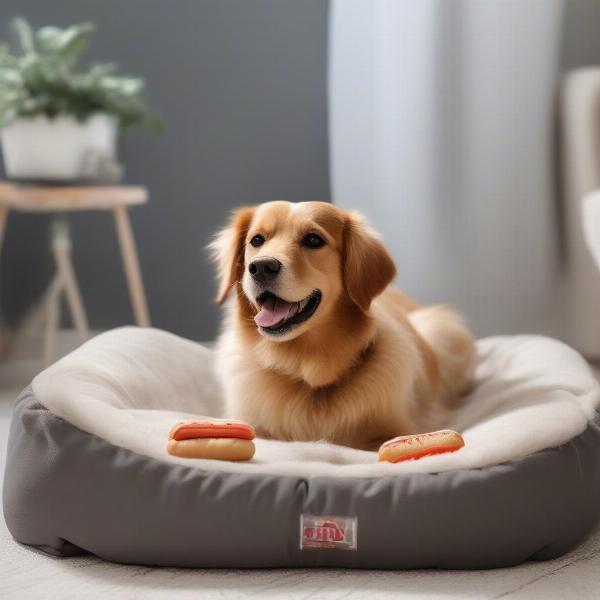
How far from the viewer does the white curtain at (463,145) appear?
10.7ft

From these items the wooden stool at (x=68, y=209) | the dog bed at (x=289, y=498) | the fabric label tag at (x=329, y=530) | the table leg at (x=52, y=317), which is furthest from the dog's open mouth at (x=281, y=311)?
the table leg at (x=52, y=317)

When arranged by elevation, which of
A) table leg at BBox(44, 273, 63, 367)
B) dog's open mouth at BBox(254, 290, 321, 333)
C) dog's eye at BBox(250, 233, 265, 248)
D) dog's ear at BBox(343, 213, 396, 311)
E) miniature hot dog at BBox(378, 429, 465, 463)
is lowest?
table leg at BBox(44, 273, 63, 367)

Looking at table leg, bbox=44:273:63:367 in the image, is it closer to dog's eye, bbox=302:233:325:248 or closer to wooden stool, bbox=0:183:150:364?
wooden stool, bbox=0:183:150:364

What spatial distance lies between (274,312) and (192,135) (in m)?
2.28

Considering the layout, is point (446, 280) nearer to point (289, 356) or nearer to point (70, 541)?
point (289, 356)

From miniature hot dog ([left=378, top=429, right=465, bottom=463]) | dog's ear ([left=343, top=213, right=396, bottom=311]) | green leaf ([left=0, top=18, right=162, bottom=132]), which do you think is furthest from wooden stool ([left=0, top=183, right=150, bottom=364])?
miniature hot dog ([left=378, top=429, right=465, bottom=463])

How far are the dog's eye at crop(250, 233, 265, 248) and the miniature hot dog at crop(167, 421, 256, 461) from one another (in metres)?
0.45

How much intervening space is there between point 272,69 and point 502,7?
3.54ft

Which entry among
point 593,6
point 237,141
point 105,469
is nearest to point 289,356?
point 105,469

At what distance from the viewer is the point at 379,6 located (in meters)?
3.33

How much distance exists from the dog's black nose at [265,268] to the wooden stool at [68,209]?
156 cm

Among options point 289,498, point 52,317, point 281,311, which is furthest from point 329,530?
point 52,317

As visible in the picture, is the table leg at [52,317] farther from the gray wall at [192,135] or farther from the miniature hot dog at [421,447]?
the miniature hot dog at [421,447]

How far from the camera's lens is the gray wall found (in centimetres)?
387
